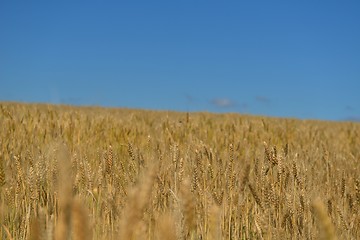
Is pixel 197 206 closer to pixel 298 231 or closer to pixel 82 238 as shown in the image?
pixel 298 231

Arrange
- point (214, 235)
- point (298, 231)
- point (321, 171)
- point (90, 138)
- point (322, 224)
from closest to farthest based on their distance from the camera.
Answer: point (322, 224) < point (214, 235) < point (298, 231) < point (321, 171) < point (90, 138)

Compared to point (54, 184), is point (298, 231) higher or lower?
lower

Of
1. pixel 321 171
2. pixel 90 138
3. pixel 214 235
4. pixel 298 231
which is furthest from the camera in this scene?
pixel 90 138

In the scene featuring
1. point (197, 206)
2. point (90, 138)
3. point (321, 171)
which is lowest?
point (197, 206)

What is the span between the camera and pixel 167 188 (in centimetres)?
240

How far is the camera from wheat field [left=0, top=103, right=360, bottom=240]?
514 mm

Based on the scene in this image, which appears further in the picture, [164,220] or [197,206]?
[197,206]

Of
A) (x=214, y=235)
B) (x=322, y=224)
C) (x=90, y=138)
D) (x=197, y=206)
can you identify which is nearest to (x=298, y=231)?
(x=197, y=206)

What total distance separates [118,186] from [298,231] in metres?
0.93

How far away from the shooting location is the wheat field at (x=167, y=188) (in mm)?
514

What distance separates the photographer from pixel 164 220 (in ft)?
1.44

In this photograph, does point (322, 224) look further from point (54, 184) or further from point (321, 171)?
point (321, 171)

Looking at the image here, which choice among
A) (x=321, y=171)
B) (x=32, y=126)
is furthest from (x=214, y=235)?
(x=32, y=126)

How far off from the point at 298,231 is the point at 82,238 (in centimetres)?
156
